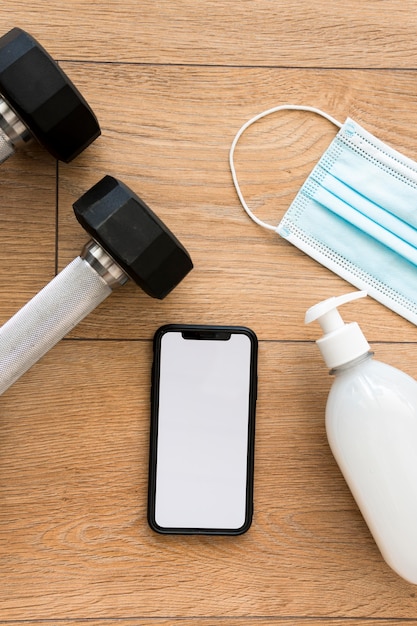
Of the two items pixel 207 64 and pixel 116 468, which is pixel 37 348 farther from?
pixel 207 64

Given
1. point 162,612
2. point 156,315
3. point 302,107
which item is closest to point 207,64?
point 302,107

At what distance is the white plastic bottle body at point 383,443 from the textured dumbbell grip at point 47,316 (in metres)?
0.23

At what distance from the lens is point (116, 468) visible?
64cm

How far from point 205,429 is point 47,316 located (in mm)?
178

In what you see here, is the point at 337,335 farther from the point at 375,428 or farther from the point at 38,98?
the point at 38,98

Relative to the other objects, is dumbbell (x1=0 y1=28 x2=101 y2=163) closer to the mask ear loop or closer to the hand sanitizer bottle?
the mask ear loop

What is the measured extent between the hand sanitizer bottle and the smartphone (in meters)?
0.08

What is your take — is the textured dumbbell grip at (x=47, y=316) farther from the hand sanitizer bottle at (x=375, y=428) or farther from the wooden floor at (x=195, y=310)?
the hand sanitizer bottle at (x=375, y=428)

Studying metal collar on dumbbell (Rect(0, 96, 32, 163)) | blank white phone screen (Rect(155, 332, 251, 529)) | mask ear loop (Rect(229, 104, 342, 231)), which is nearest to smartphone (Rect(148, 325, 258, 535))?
blank white phone screen (Rect(155, 332, 251, 529))

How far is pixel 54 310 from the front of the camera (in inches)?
22.6

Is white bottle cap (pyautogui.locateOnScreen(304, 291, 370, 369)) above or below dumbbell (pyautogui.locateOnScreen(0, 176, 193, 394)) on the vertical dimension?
below

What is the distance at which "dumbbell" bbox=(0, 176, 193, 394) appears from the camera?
0.55 metres

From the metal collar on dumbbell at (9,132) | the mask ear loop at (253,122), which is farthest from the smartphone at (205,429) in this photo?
the metal collar on dumbbell at (9,132)

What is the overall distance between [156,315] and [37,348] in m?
0.11
